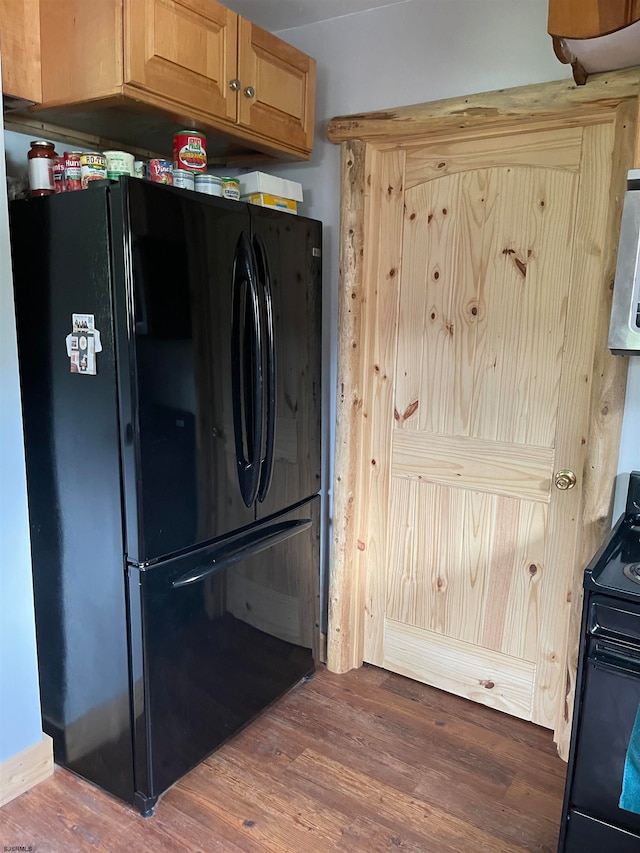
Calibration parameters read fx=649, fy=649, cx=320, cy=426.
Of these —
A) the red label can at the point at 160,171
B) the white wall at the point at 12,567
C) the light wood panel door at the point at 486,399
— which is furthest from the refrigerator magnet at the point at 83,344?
the light wood panel door at the point at 486,399

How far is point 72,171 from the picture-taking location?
5.94 feet

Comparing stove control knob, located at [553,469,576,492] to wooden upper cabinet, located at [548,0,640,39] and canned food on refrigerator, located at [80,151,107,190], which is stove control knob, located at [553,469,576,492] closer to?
wooden upper cabinet, located at [548,0,640,39]

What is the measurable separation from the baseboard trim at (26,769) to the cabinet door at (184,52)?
1989 mm

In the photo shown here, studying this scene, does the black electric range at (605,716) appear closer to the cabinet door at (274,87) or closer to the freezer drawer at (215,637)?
the freezer drawer at (215,637)

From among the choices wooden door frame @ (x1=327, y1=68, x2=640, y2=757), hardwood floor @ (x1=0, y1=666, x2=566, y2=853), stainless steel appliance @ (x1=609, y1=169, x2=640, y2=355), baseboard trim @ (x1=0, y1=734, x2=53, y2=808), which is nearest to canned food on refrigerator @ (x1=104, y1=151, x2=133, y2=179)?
wooden door frame @ (x1=327, y1=68, x2=640, y2=757)

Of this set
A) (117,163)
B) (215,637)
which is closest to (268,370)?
(117,163)

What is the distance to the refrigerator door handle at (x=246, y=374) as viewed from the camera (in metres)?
1.96

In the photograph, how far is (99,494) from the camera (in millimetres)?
1825

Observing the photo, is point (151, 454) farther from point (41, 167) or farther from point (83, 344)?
point (41, 167)

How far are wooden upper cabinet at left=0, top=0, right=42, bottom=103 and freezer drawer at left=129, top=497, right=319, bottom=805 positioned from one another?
138 cm

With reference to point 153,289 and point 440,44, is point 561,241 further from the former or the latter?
point 153,289

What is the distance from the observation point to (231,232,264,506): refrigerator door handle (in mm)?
1965

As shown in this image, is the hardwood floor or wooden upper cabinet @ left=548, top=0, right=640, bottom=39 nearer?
wooden upper cabinet @ left=548, top=0, right=640, bottom=39

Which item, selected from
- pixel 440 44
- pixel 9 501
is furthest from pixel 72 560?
A: pixel 440 44
